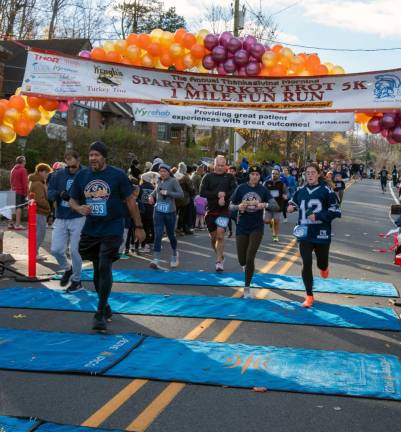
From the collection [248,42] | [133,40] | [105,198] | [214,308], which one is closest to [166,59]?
[133,40]

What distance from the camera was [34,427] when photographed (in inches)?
184

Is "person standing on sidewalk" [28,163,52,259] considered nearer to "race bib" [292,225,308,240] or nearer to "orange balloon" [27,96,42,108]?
"orange balloon" [27,96,42,108]

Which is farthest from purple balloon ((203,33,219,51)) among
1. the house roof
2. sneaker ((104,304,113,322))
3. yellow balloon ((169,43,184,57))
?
the house roof

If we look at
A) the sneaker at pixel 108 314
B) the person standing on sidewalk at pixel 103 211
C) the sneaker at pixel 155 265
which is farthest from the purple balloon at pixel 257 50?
the sneaker at pixel 108 314

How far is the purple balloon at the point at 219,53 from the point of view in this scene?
1358 cm

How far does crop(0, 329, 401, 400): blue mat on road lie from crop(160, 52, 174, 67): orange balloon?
25.9ft

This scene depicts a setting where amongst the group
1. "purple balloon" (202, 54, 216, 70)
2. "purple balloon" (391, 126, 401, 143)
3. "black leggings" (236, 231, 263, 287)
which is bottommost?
"black leggings" (236, 231, 263, 287)

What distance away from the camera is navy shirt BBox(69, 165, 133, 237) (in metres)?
7.66

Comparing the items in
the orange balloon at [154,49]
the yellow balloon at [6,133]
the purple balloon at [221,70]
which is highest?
the orange balloon at [154,49]

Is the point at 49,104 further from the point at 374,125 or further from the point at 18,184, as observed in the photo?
the point at 374,125

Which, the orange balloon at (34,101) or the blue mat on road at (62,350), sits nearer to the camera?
the blue mat on road at (62,350)

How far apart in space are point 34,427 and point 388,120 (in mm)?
9876

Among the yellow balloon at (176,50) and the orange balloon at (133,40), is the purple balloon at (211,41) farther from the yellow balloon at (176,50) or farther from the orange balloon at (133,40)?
the orange balloon at (133,40)

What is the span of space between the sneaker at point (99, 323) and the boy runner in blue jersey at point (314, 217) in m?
2.86
